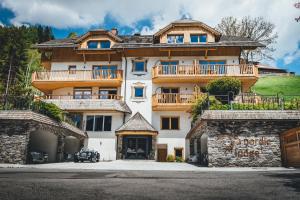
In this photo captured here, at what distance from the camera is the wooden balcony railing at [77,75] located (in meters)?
28.1

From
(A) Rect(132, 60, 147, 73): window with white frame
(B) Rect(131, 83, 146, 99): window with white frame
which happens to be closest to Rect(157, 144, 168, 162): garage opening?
(B) Rect(131, 83, 146, 99): window with white frame

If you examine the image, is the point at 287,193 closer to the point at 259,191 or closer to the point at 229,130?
the point at 259,191

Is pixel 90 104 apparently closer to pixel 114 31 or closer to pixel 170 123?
pixel 170 123

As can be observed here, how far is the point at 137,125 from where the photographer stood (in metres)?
24.5

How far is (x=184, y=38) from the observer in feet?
93.7

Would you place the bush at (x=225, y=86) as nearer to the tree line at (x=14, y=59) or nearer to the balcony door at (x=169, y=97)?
the balcony door at (x=169, y=97)

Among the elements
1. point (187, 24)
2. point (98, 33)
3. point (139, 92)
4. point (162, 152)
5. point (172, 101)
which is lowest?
point (162, 152)

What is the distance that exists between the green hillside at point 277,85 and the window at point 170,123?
16.9 m

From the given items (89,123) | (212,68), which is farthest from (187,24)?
(89,123)

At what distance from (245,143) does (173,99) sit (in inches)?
478

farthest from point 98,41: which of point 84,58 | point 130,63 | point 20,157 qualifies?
point 20,157

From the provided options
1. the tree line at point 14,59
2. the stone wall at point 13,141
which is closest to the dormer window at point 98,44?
the stone wall at point 13,141

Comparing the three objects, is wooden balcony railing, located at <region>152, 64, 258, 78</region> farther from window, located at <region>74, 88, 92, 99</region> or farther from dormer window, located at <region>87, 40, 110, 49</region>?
window, located at <region>74, 88, 92, 99</region>

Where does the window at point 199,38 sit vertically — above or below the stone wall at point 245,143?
above
